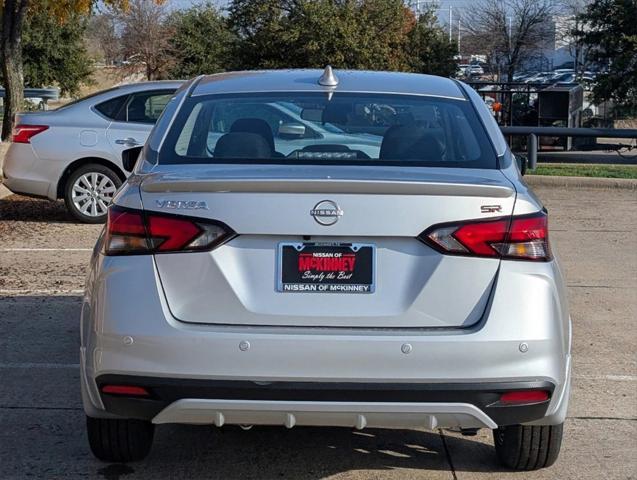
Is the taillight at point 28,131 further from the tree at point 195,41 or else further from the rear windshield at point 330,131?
the tree at point 195,41

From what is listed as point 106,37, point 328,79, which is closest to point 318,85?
point 328,79

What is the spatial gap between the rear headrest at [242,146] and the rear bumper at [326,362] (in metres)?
0.82

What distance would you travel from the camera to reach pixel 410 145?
4695 millimetres

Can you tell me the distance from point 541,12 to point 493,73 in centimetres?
294

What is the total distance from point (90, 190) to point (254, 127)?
7.18 metres

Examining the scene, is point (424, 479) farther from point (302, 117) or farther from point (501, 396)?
point (302, 117)

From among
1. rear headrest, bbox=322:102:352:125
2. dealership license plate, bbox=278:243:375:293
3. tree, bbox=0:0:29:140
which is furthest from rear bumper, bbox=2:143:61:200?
dealership license plate, bbox=278:243:375:293

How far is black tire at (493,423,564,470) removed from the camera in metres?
4.54

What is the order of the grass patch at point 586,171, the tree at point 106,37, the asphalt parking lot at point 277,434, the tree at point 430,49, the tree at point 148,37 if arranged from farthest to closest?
the tree at point 106,37, the tree at point 148,37, the tree at point 430,49, the grass patch at point 586,171, the asphalt parking lot at point 277,434

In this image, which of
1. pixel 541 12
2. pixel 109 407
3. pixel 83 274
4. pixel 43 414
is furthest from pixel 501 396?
pixel 541 12

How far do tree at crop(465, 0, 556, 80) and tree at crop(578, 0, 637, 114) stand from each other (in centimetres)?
998

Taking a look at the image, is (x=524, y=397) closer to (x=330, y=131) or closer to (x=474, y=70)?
(x=330, y=131)

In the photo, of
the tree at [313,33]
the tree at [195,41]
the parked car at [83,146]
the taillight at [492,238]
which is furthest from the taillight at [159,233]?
the tree at [195,41]

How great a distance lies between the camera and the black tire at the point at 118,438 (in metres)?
4.55
